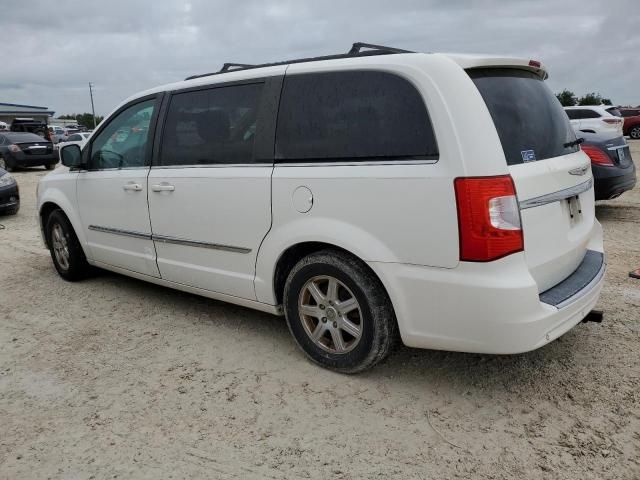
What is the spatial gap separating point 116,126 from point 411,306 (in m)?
3.10

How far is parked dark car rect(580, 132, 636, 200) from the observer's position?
695 centimetres

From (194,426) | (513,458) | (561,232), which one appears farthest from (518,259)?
(194,426)

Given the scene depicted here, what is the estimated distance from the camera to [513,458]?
2381mm

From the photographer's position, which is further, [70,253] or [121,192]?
[70,253]

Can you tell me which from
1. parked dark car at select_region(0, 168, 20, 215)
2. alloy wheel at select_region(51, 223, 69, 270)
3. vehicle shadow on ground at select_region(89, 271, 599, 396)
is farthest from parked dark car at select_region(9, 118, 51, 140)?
vehicle shadow on ground at select_region(89, 271, 599, 396)

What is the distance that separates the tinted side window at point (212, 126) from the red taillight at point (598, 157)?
17.4 ft

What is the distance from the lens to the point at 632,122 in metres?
25.5

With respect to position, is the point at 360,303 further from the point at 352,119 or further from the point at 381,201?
the point at 352,119

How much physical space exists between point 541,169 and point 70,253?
424 cm

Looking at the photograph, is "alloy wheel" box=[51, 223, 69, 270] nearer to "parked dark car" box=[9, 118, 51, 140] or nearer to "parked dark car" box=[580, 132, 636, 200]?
"parked dark car" box=[580, 132, 636, 200]

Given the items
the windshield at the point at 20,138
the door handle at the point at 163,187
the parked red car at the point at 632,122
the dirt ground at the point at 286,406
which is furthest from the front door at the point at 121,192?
the parked red car at the point at 632,122

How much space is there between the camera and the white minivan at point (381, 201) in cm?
255

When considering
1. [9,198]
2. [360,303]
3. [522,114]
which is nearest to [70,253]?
[360,303]

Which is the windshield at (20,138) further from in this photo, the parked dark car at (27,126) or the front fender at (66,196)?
the front fender at (66,196)
